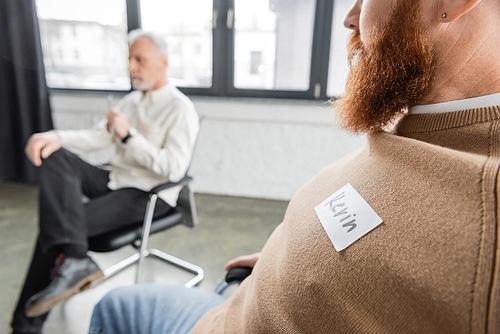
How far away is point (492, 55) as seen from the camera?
444 millimetres

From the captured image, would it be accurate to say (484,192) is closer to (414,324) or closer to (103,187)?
(414,324)

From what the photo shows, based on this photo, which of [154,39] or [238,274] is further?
[154,39]

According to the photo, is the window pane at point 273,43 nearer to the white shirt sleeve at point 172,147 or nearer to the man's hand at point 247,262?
the white shirt sleeve at point 172,147

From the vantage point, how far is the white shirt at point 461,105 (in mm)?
415

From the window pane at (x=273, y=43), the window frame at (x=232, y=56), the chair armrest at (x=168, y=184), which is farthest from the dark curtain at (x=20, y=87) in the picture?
the chair armrest at (x=168, y=184)

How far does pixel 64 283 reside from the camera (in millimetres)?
1242

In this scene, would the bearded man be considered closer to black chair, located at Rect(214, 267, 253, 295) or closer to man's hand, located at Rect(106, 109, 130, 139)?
black chair, located at Rect(214, 267, 253, 295)

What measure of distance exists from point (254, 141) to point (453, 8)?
A: 8.70ft

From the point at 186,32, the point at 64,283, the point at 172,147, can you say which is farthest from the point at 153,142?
the point at 186,32

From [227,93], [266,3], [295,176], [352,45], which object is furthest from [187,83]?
[352,45]

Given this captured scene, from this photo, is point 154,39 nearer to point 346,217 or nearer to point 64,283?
point 64,283

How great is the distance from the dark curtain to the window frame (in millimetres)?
1015

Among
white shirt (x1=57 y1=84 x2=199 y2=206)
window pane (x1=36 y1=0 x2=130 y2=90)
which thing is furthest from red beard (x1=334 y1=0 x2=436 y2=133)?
window pane (x1=36 y1=0 x2=130 y2=90)

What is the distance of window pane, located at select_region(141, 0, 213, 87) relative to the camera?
295 cm
